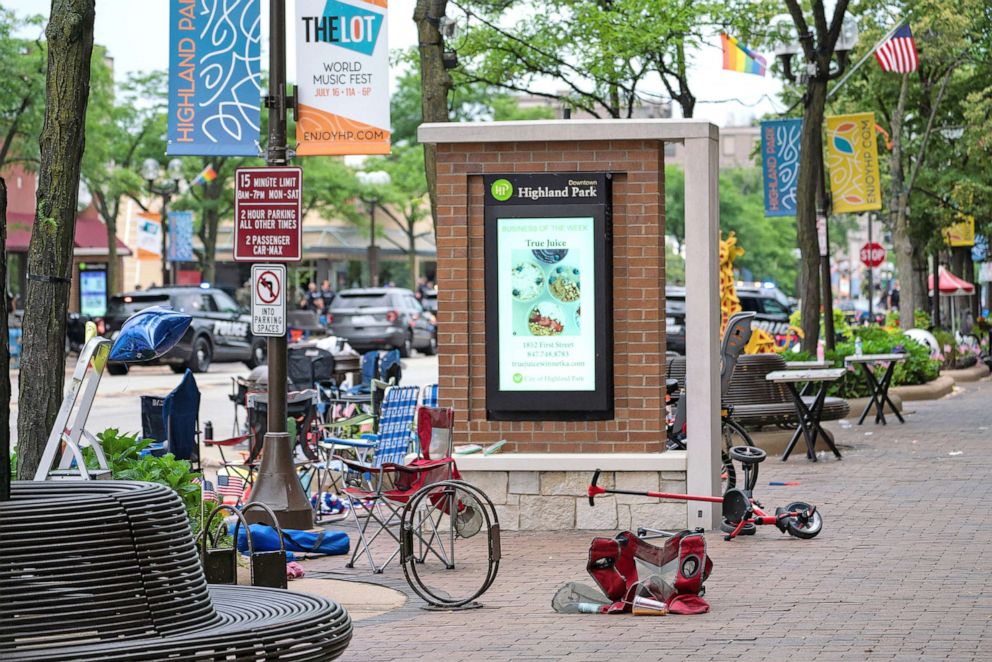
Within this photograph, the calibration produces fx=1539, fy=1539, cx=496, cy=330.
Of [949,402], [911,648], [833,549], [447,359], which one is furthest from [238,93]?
[949,402]

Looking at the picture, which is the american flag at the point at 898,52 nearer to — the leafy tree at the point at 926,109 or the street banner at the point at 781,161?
the street banner at the point at 781,161

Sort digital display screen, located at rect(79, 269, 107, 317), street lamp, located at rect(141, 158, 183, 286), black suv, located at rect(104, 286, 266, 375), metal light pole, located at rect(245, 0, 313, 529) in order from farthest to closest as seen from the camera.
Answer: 1. digital display screen, located at rect(79, 269, 107, 317)
2. street lamp, located at rect(141, 158, 183, 286)
3. black suv, located at rect(104, 286, 266, 375)
4. metal light pole, located at rect(245, 0, 313, 529)

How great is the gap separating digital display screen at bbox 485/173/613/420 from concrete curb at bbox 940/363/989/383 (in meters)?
20.5

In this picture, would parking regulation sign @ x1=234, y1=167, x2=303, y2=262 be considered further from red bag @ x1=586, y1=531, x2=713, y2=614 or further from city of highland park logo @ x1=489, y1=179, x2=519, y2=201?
red bag @ x1=586, y1=531, x2=713, y2=614

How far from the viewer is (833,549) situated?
10219 millimetres

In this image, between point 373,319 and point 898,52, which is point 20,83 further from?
point 898,52

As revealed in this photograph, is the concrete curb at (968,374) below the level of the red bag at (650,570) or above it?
above

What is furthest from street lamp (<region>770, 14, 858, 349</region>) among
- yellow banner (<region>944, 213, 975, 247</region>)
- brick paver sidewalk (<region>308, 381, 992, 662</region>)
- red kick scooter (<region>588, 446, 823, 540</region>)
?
yellow banner (<region>944, 213, 975, 247</region>)

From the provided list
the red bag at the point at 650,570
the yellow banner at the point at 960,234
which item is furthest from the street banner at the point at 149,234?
the red bag at the point at 650,570

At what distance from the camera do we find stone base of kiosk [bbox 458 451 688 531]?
1132 cm

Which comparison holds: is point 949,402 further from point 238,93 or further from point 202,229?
point 202,229

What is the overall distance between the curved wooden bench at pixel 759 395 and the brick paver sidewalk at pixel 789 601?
11.0 ft

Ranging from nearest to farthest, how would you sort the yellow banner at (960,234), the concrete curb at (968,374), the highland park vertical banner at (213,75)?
1. the highland park vertical banner at (213,75)
2. the concrete curb at (968,374)
3. the yellow banner at (960,234)

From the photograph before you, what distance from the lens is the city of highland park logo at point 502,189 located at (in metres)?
11.5
